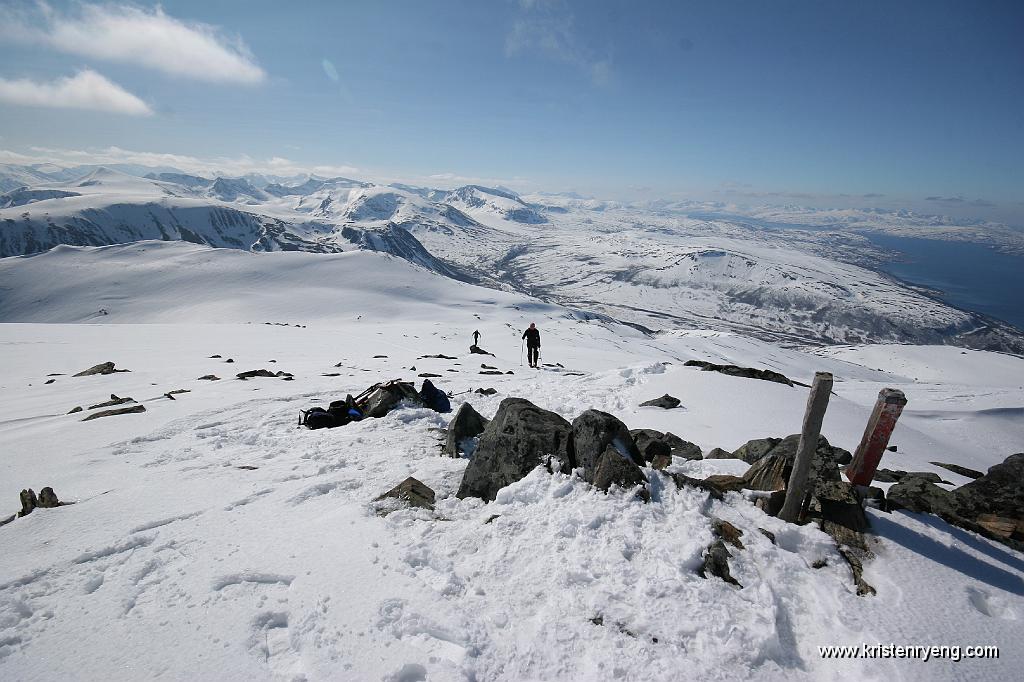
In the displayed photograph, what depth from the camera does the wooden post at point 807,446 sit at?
5625mm

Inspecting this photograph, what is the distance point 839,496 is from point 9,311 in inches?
4705

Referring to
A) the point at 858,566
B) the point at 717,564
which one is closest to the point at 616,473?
the point at 717,564

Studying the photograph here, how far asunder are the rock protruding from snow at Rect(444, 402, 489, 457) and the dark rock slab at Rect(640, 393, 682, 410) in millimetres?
6490

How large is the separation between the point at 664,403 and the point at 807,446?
8513 mm

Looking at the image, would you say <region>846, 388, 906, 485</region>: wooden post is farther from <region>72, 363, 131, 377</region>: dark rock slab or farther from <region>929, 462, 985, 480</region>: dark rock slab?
<region>72, 363, 131, 377</region>: dark rock slab

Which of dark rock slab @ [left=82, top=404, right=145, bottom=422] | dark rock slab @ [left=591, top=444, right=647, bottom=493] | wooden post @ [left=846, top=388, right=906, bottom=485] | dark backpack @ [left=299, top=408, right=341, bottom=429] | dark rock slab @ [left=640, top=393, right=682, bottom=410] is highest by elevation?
wooden post @ [left=846, top=388, right=906, bottom=485]

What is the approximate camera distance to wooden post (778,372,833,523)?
562 cm

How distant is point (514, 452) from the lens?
7914 millimetres

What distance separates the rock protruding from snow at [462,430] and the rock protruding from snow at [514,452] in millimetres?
1559

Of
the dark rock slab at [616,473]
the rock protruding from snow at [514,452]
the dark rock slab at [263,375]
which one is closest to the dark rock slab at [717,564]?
the dark rock slab at [616,473]

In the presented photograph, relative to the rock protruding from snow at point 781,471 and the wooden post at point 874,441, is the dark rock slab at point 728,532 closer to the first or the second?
the rock protruding from snow at point 781,471

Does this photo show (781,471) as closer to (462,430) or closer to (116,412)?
(462,430)

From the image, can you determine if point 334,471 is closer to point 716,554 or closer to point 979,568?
point 716,554

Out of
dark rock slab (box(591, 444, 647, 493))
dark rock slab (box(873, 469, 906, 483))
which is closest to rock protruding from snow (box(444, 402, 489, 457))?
dark rock slab (box(591, 444, 647, 493))
